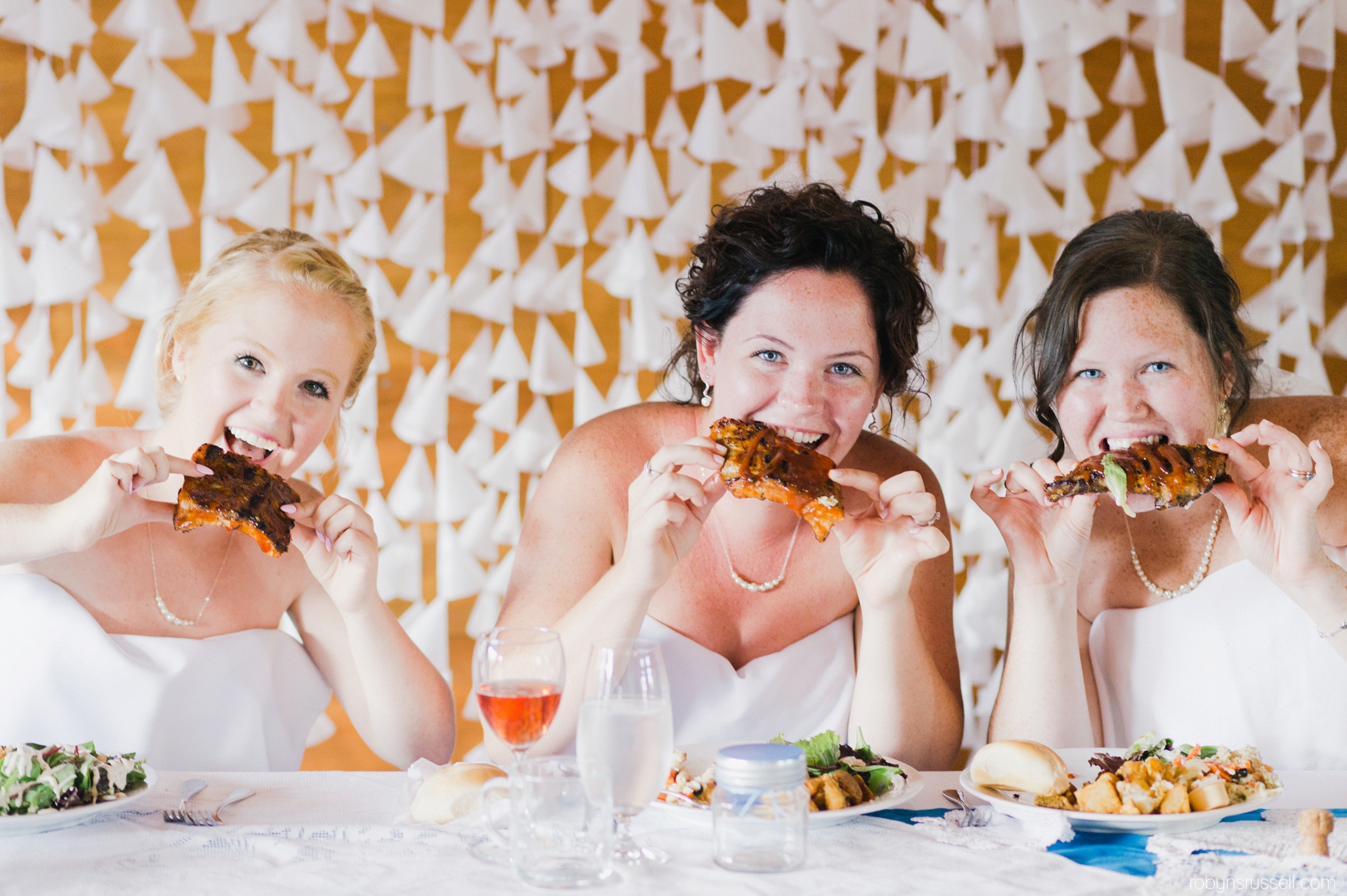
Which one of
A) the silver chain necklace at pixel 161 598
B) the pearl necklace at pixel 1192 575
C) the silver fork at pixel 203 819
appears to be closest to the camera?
the silver fork at pixel 203 819

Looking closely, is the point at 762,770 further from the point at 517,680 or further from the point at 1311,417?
the point at 1311,417

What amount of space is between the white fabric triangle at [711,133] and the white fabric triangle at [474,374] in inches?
45.7

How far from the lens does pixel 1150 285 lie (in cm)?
246

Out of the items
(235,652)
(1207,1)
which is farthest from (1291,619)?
(1207,1)

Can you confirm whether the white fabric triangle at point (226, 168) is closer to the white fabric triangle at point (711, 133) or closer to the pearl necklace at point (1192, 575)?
the white fabric triangle at point (711, 133)

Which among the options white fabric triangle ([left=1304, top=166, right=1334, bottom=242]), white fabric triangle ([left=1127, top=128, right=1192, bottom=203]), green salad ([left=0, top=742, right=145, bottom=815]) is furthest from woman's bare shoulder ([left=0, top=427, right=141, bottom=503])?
white fabric triangle ([left=1304, top=166, right=1334, bottom=242])

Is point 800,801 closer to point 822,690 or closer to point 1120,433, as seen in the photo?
point 822,690

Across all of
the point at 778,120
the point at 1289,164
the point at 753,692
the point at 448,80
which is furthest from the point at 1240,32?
the point at 753,692

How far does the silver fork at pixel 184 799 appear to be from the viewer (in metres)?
1.56

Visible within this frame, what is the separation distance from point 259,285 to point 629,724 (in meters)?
1.57

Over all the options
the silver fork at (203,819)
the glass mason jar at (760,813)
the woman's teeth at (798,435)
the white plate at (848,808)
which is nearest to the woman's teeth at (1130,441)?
the woman's teeth at (798,435)

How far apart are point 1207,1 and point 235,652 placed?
477 cm

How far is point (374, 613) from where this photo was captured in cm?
229

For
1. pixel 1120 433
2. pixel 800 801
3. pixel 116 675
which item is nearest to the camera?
pixel 800 801
